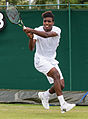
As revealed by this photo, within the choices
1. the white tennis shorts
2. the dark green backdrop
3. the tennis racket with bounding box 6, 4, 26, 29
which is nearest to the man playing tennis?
the white tennis shorts

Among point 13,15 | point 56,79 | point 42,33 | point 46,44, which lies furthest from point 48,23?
point 56,79

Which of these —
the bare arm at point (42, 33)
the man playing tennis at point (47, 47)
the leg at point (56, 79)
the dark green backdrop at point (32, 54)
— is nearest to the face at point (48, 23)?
the man playing tennis at point (47, 47)

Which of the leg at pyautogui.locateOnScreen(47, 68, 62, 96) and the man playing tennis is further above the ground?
the man playing tennis

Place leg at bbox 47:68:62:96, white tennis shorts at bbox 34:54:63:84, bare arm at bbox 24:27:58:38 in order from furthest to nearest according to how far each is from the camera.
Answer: white tennis shorts at bbox 34:54:63:84 → leg at bbox 47:68:62:96 → bare arm at bbox 24:27:58:38

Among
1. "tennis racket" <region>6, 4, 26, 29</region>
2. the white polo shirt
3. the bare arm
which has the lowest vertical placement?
the white polo shirt

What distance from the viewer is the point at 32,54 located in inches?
424

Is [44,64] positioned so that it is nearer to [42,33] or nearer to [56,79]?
[56,79]

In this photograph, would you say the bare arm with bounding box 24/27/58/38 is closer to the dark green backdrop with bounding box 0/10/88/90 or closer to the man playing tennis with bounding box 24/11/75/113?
the man playing tennis with bounding box 24/11/75/113

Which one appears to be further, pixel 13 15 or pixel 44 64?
pixel 13 15

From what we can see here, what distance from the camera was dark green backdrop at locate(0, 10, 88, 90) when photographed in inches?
416

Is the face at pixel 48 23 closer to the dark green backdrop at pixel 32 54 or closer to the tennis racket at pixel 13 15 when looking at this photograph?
the tennis racket at pixel 13 15

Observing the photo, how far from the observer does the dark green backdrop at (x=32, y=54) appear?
10.6 m

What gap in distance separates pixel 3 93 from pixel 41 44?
2.84 m

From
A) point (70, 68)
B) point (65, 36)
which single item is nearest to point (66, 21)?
point (65, 36)
